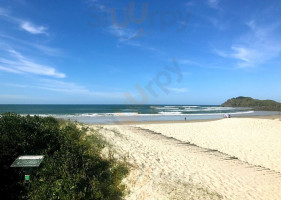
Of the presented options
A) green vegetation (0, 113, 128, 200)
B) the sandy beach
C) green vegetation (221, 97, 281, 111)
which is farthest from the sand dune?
green vegetation (221, 97, 281, 111)

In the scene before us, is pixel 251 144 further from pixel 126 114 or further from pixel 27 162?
pixel 126 114

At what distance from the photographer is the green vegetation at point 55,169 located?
16.4 ft

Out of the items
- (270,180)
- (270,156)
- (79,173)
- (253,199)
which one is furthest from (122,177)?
(270,156)

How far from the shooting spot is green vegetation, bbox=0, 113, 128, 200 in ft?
16.4

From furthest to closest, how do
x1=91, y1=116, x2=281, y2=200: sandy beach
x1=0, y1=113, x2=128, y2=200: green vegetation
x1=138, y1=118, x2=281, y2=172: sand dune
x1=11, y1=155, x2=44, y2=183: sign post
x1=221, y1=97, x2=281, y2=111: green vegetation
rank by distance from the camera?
x1=221, y1=97, x2=281, y2=111: green vegetation → x1=138, y1=118, x2=281, y2=172: sand dune → x1=91, y1=116, x2=281, y2=200: sandy beach → x1=0, y1=113, x2=128, y2=200: green vegetation → x1=11, y1=155, x2=44, y2=183: sign post

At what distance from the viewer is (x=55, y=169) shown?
545 centimetres

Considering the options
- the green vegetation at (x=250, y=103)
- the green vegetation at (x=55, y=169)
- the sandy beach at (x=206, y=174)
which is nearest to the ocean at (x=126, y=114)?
the sandy beach at (x=206, y=174)

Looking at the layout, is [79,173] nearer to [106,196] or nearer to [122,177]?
[106,196]

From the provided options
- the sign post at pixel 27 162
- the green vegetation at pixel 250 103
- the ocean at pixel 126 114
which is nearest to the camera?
the sign post at pixel 27 162

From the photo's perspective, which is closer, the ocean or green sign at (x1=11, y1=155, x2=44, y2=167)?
green sign at (x1=11, y1=155, x2=44, y2=167)

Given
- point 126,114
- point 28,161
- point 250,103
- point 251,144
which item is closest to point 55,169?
point 28,161

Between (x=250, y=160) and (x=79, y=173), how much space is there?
8.56 meters

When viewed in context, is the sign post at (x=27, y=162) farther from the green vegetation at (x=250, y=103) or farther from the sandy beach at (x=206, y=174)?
the green vegetation at (x=250, y=103)

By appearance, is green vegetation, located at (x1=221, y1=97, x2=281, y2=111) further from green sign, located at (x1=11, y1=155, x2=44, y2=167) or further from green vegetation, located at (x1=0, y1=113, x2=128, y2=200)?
green sign, located at (x1=11, y1=155, x2=44, y2=167)
